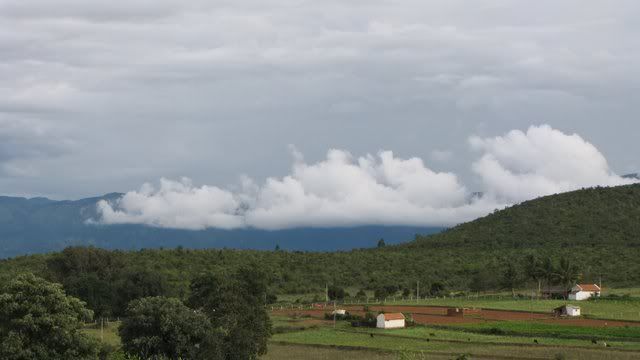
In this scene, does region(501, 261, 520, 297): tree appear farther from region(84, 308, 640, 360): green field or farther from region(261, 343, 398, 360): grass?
region(261, 343, 398, 360): grass

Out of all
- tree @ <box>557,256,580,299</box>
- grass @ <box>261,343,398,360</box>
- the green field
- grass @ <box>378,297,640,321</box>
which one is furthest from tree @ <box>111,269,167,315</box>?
tree @ <box>557,256,580,299</box>

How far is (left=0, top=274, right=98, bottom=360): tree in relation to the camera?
59.6 meters

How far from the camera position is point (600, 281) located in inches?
5758

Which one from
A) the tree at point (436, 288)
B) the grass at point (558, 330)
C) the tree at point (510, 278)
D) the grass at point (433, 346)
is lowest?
the grass at point (433, 346)

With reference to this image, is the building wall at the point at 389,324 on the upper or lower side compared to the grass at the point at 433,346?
upper

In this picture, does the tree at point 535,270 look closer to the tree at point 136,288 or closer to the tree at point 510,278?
the tree at point 510,278

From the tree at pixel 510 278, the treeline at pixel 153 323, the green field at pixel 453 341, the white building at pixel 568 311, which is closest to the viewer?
the treeline at pixel 153 323

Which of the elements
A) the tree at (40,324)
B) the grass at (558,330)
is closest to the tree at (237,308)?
the tree at (40,324)

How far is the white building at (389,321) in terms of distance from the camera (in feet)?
331

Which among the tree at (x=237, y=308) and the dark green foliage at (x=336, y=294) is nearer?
the tree at (x=237, y=308)

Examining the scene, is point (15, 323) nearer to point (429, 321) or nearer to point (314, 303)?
Answer: point (429, 321)

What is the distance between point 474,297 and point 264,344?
200 feet

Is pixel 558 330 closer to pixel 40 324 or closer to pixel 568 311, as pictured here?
pixel 568 311

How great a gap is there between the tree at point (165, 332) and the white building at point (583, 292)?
67873mm
